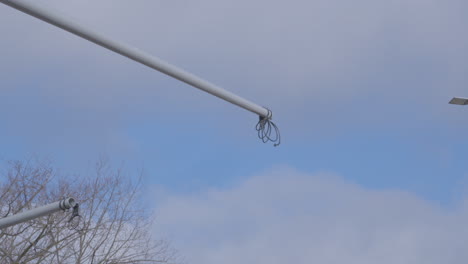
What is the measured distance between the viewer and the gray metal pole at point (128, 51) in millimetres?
5738

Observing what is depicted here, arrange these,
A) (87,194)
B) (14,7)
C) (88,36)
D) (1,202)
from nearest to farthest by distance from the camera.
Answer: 1. (14,7)
2. (88,36)
3. (1,202)
4. (87,194)

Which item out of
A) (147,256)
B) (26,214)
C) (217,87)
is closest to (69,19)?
(217,87)

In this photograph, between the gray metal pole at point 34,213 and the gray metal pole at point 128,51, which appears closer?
the gray metal pole at point 128,51

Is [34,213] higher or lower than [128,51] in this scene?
higher

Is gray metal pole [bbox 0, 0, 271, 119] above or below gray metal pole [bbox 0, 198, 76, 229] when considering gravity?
below

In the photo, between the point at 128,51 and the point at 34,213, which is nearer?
the point at 128,51

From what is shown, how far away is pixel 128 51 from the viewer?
21.6 feet

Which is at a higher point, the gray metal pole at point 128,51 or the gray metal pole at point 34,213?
the gray metal pole at point 34,213

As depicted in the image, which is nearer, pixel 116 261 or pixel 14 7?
pixel 14 7

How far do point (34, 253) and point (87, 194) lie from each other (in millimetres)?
3891

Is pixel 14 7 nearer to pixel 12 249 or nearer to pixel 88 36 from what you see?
pixel 88 36

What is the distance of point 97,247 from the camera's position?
79.3ft

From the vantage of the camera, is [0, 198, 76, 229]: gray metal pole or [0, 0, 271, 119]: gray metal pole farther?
[0, 198, 76, 229]: gray metal pole

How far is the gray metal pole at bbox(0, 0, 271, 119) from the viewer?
5.74m
